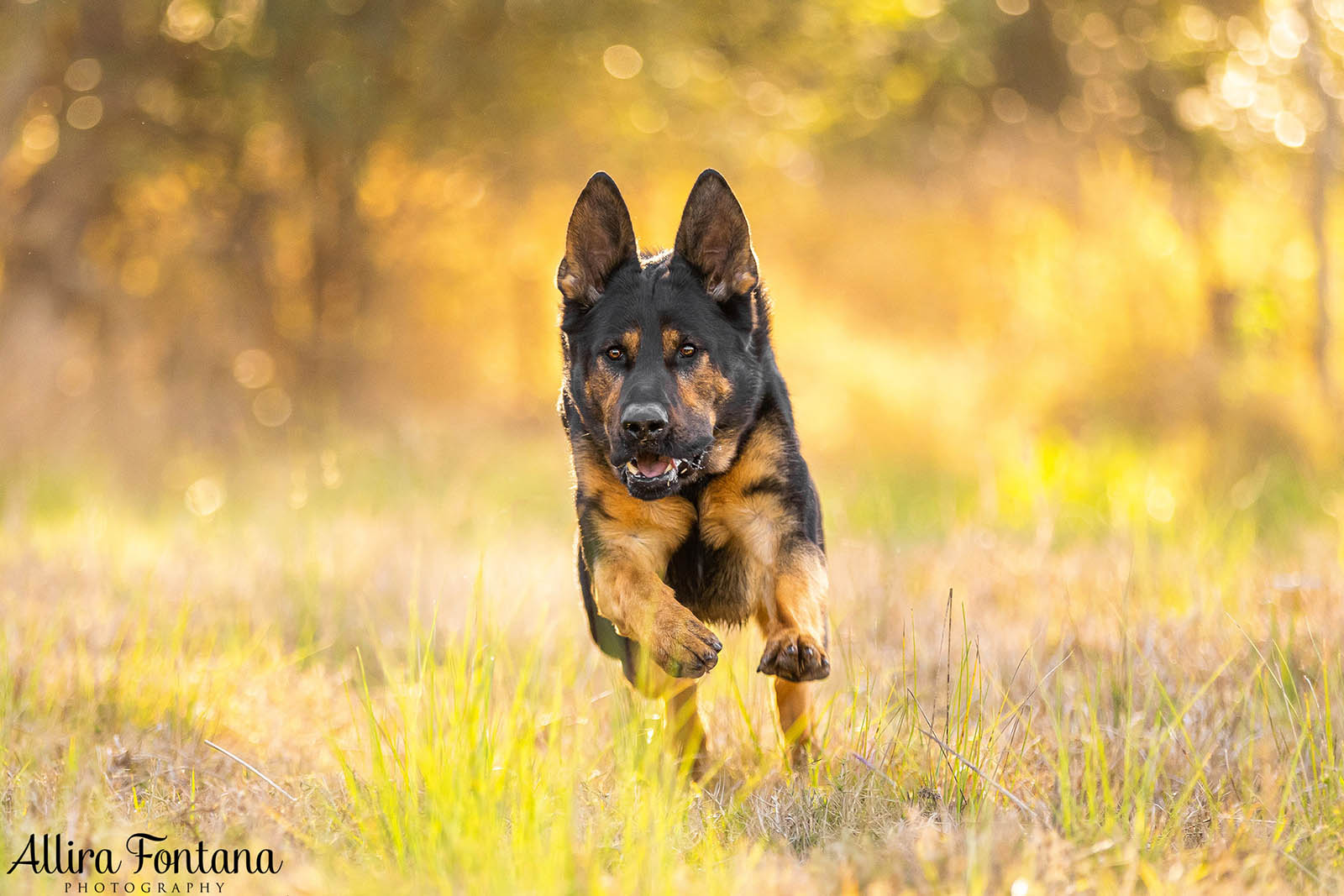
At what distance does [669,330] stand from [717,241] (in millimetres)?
412

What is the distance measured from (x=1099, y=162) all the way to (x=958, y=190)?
5171 mm

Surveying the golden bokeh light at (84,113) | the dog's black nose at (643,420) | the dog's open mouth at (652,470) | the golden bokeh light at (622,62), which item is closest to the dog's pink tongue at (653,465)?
the dog's open mouth at (652,470)

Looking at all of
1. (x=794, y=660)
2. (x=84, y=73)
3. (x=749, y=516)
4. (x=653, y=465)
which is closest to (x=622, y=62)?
(x=84, y=73)

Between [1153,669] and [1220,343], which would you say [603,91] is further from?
[1153,669]

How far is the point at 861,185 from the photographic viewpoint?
65.7 feet

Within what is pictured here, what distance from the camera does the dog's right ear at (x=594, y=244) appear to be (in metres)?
4.23

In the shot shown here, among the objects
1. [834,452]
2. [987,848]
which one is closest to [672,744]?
[987,848]

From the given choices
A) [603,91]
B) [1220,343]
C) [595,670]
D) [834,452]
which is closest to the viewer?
[595,670]

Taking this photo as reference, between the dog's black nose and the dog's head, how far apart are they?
0.05 meters

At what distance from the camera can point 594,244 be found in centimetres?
430

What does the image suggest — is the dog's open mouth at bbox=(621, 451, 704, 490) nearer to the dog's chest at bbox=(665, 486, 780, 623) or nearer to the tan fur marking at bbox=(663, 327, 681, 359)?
the dog's chest at bbox=(665, 486, 780, 623)

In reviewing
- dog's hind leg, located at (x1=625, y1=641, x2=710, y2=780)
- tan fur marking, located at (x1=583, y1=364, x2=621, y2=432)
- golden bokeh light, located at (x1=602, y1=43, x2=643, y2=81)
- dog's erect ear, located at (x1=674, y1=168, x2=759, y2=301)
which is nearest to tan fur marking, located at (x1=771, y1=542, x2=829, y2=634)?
dog's hind leg, located at (x1=625, y1=641, x2=710, y2=780)

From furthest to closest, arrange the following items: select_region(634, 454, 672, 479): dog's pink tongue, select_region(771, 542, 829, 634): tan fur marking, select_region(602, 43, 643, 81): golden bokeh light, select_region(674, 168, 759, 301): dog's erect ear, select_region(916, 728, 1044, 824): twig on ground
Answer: select_region(602, 43, 643, 81): golden bokeh light
select_region(674, 168, 759, 301): dog's erect ear
select_region(634, 454, 672, 479): dog's pink tongue
select_region(771, 542, 829, 634): tan fur marking
select_region(916, 728, 1044, 824): twig on ground

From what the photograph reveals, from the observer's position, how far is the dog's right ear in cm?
423
